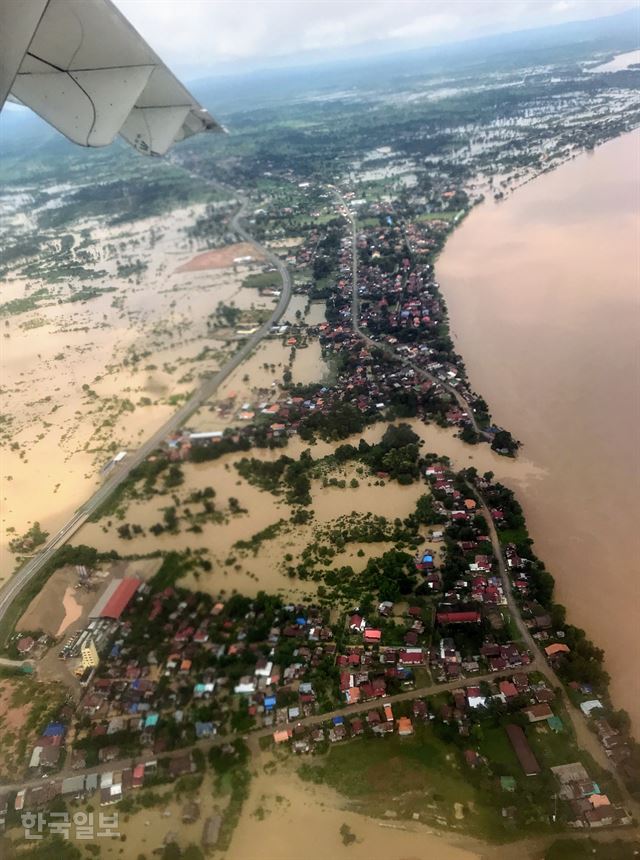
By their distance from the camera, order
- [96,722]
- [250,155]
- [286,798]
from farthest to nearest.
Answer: [250,155], [96,722], [286,798]

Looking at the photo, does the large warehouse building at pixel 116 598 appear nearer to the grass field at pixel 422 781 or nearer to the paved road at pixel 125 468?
the paved road at pixel 125 468

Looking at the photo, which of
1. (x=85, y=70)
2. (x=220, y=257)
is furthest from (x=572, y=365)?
(x=220, y=257)

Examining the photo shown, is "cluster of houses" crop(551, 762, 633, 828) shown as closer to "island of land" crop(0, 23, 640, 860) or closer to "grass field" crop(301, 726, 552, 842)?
"island of land" crop(0, 23, 640, 860)

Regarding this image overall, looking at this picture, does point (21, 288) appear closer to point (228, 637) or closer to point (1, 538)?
point (1, 538)

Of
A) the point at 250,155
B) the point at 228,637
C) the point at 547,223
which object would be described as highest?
the point at 250,155

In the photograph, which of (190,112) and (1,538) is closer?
(190,112)

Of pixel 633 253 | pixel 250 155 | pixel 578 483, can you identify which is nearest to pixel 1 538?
pixel 578 483
